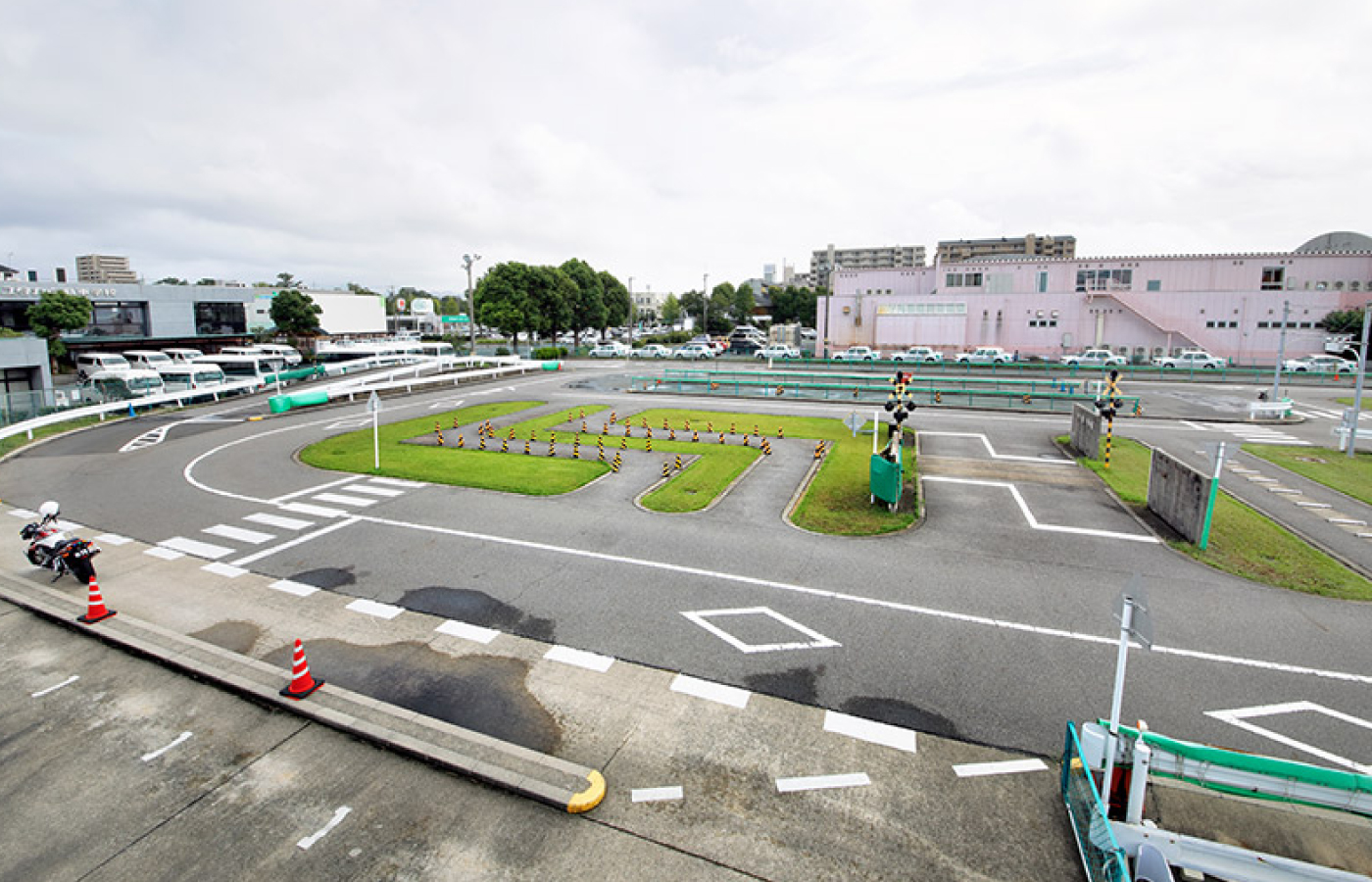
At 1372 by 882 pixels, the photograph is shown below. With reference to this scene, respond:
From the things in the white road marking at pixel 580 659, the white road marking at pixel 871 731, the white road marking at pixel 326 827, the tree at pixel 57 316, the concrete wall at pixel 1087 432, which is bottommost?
the white road marking at pixel 326 827

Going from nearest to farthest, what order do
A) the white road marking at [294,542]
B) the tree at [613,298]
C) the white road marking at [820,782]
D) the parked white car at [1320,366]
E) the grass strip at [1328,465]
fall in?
the white road marking at [820,782], the white road marking at [294,542], the grass strip at [1328,465], the parked white car at [1320,366], the tree at [613,298]

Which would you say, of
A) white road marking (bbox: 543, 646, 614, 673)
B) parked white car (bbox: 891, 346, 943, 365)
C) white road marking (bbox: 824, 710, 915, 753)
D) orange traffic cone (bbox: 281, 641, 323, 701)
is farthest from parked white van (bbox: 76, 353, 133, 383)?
parked white car (bbox: 891, 346, 943, 365)

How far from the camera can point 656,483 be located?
19422mm

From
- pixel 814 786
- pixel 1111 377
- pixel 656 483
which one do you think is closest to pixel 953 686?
pixel 814 786

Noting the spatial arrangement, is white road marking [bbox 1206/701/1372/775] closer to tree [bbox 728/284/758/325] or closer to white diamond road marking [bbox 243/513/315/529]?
white diamond road marking [bbox 243/513/315/529]

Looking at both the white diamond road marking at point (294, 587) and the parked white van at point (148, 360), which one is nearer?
the white diamond road marking at point (294, 587)

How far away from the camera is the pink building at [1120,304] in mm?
53750

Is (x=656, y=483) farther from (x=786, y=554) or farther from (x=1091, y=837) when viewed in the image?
(x=1091, y=837)

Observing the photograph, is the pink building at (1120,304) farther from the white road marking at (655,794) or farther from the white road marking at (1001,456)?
the white road marking at (655,794)

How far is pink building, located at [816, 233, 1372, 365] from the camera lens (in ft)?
176

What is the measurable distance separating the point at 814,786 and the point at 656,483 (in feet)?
42.2

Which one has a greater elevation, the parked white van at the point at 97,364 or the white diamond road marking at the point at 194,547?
the parked white van at the point at 97,364

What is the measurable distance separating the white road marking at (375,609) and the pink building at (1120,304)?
59.6m

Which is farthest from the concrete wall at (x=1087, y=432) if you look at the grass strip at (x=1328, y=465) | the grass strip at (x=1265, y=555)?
the grass strip at (x=1328, y=465)
